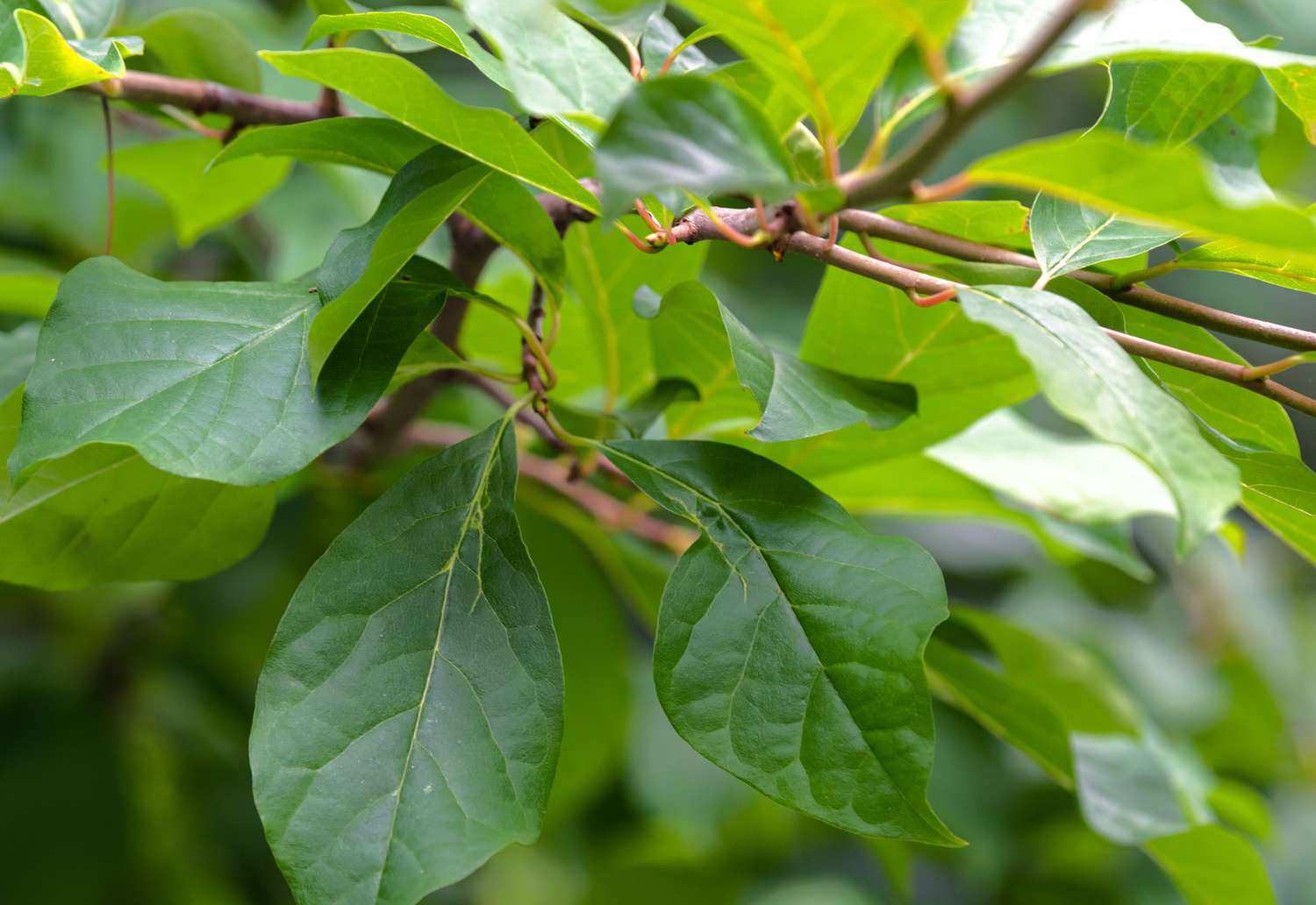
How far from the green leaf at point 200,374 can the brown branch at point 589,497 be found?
12.7 inches

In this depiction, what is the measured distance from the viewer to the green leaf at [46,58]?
45 cm

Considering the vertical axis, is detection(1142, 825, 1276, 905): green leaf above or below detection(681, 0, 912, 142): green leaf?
below

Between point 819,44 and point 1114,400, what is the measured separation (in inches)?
6.2

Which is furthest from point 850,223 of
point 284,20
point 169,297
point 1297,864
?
point 1297,864

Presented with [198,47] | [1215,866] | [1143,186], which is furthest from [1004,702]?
[198,47]

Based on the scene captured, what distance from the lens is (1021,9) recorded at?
0.41m

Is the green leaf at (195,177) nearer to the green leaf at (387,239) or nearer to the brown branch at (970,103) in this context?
the green leaf at (387,239)

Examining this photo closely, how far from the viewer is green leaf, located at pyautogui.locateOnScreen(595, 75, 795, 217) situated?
0.33 metres

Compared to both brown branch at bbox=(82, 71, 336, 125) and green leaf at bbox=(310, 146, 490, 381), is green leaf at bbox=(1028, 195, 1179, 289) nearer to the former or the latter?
green leaf at bbox=(310, 146, 490, 381)

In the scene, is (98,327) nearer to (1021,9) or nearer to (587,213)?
(587,213)

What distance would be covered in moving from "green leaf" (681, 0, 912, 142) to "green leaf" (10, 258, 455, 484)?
20cm

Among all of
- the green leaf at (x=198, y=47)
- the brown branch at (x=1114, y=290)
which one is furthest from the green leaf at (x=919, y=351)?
the green leaf at (x=198, y=47)

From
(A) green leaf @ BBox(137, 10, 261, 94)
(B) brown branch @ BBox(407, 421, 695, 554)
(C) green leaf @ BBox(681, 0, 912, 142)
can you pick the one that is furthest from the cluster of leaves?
(B) brown branch @ BBox(407, 421, 695, 554)

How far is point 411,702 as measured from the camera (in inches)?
17.5
